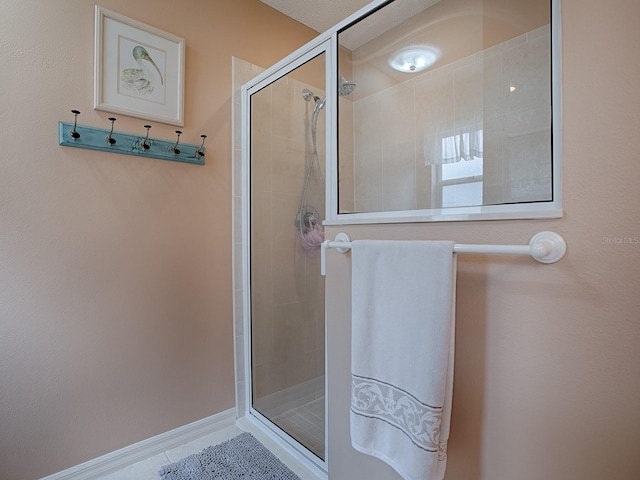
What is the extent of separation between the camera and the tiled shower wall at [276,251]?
175 centimetres

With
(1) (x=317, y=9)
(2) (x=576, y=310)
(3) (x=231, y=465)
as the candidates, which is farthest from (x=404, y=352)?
(1) (x=317, y=9)

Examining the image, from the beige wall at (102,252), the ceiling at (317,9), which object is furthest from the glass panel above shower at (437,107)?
the beige wall at (102,252)

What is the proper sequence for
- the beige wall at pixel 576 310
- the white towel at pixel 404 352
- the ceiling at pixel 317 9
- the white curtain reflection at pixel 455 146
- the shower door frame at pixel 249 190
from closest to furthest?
the beige wall at pixel 576 310, the white towel at pixel 404 352, the shower door frame at pixel 249 190, the white curtain reflection at pixel 455 146, the ceiling at pixel 317 9

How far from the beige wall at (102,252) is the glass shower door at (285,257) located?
18 centimetres

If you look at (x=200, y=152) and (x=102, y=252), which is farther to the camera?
(x=200, y=152)

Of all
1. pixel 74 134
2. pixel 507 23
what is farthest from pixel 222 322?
pixel 507 23

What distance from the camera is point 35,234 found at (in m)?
1.29

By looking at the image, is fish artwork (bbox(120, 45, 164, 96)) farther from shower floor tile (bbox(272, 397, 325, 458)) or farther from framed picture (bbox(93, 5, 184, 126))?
shower floor tile (bbox(272, 397, 325, 458))

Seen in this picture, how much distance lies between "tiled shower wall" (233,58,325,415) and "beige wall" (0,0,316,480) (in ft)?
0.27

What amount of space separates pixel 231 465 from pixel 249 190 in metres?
1.40

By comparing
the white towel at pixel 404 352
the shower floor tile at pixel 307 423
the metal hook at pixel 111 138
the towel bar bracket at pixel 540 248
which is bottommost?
the shower floor tile at pixel 307 423

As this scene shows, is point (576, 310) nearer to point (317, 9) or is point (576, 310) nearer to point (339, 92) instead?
point (339, 92)

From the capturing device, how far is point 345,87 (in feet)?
4.66

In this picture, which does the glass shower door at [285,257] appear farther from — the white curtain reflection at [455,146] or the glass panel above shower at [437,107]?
the white curtain reflection at [455,146]
